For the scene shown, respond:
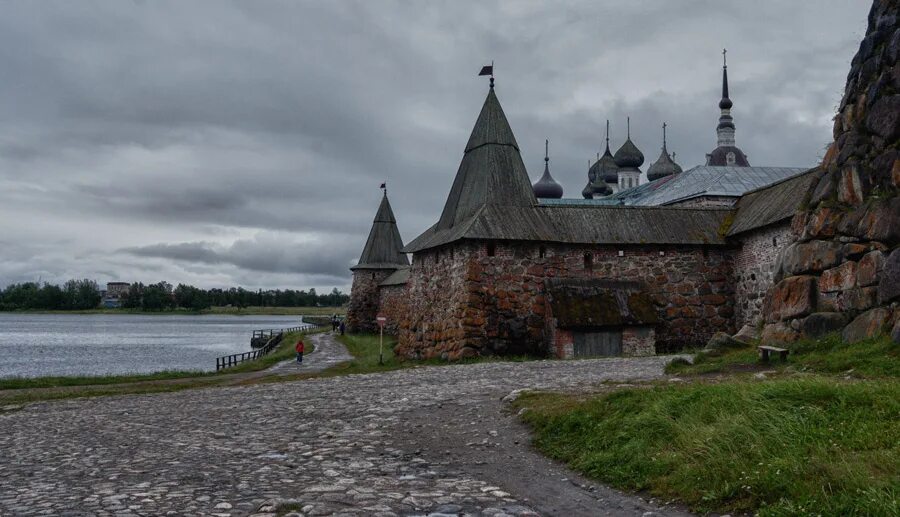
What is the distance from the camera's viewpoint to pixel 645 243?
24.4 m

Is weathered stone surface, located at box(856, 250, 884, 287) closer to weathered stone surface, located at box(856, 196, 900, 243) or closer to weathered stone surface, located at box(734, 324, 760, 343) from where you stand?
weathered stone surface, located at box(856, 196, 900, 243)

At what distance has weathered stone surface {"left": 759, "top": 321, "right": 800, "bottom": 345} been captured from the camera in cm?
1352

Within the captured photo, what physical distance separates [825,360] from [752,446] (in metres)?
6.26

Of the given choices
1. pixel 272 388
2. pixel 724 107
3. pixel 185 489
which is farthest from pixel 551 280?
pixel 724 107

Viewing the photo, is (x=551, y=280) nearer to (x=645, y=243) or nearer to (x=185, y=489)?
(x=645, y=243)

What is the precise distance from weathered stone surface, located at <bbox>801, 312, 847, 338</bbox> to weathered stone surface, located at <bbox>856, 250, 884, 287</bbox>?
27.9 inches

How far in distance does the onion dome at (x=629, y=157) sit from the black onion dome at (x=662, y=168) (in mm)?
3840

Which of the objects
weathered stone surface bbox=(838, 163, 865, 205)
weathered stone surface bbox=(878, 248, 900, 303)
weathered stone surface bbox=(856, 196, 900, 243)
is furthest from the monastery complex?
weathered stone surface bbox=(878, 248, 900, 303)

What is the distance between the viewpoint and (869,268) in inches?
487

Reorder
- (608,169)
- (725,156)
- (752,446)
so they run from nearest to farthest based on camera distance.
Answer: (752,446) < (725,156) < (608,169)

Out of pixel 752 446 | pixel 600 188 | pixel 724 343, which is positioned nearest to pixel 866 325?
pixel 724 343

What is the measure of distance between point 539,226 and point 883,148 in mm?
12157

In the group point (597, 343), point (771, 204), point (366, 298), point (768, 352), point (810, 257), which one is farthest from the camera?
point (366, 298)

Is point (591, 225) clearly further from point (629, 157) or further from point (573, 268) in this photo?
point (629, 157)
